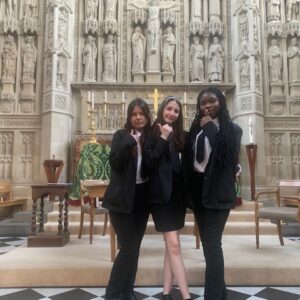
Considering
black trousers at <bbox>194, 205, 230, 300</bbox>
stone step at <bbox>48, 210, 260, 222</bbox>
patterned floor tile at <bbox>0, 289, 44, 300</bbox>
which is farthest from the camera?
stone step at <bbox>48, 210, 260, 222</bbox>

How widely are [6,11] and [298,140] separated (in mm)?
6826

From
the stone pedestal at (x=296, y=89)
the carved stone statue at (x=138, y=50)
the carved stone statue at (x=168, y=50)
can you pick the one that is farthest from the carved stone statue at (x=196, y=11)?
the stone pedestal at (x=296, y=89)

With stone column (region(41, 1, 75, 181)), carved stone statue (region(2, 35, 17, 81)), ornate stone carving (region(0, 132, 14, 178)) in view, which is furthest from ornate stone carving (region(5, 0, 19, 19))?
ornate stone carving (region(0, 132, 14, 178))

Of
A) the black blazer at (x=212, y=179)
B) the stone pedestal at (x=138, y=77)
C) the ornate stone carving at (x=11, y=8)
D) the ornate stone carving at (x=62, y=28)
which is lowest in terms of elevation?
the black blazer at (x=212, y=179)

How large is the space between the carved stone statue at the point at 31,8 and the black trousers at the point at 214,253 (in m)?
7.08

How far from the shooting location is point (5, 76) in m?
7.45

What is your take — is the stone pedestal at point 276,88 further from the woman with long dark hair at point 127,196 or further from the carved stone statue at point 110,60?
the woman with long dark hair at point 127,196

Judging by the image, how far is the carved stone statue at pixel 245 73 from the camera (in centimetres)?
732

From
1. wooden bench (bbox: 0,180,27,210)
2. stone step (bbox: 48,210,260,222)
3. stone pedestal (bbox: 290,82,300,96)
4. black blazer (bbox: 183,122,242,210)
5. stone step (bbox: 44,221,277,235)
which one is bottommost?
stone step (bbox: 44,221,277,235)

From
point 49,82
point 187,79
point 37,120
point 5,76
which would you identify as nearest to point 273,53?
point 187,79

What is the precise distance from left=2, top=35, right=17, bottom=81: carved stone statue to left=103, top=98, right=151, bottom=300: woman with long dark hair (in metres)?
6.07

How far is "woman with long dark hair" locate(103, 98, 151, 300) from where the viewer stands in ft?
7.10

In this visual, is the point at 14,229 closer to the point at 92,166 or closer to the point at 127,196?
the point at 92,166

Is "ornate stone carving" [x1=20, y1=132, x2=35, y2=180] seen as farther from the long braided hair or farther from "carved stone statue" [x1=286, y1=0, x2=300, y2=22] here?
"carved stone statue" [x1=286, y1=0, x2=300, y2=22]
